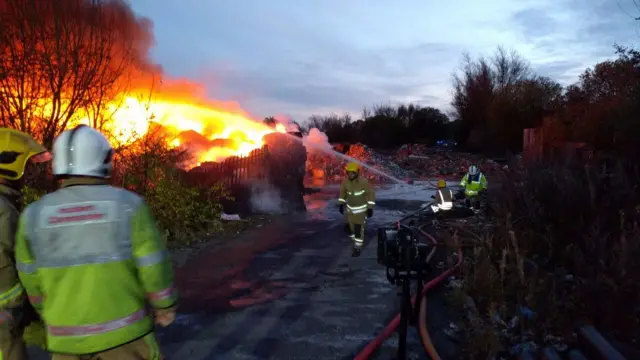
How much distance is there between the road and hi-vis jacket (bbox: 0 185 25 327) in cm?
200

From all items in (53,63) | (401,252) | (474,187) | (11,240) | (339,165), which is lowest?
(339,165)

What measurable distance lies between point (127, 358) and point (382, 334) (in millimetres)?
2631

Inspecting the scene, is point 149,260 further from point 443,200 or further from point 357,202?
point 443,200

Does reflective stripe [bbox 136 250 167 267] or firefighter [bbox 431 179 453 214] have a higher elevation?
reflective stripe [bbox 136 250 167 267]

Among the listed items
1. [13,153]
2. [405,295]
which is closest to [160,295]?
[13,153]

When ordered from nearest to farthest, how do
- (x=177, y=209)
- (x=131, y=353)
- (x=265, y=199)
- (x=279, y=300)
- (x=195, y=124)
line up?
(x=131, y=353) < (x=279, y=300) < (x=177, y=209) < (x=265, y=199) < (x=195, y=124)

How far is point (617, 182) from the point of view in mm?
6152

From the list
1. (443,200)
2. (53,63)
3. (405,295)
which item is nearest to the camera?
(405,295)

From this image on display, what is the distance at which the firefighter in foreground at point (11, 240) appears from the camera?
2377 millimetres

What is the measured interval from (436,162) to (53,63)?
3254 cm

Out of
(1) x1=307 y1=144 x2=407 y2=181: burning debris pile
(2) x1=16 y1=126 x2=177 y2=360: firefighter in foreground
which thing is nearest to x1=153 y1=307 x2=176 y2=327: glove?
(2) x1=16 y1=126 x2=177 y2=360: firefighter in foreground

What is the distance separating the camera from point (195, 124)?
46.2 feet

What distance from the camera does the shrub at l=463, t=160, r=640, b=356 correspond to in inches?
173

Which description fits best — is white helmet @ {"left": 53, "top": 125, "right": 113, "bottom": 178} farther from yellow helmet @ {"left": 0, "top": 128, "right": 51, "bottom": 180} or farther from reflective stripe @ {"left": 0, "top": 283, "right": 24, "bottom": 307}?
reflective stripe @ {"left": 0, "top": 283, "right": 24, "bottom": 307}
